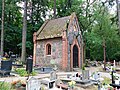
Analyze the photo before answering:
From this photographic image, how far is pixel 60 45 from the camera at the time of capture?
752 inches

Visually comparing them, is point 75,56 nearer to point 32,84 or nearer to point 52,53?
point 52,53

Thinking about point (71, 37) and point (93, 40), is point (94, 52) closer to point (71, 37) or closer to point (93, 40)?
point (93, 40)

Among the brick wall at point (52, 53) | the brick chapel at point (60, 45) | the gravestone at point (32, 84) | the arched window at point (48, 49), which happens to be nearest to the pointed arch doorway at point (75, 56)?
the brick chapel at point (60, 45)

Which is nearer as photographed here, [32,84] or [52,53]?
[32,84]

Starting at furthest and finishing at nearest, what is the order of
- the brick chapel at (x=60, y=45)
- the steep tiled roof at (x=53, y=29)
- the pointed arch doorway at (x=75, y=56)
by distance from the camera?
the pointed arch doorway at (x=75, y=56) < the steep tiled roof at (x=53, y=29) < the brick chapel at (x=60, y=45)

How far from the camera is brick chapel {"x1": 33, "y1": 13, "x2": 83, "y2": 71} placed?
1881cm

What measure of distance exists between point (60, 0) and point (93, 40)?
10.2m

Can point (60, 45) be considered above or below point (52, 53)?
above

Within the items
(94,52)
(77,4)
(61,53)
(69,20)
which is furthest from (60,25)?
(94,52)

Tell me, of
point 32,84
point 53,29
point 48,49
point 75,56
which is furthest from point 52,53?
point 32,84

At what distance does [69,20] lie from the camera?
65.9 feet

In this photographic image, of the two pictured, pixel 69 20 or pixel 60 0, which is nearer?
pixel 69 20

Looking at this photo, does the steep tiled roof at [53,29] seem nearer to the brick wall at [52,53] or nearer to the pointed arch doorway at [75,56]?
the brick wall at [52,53]

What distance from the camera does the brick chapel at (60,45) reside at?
18812mm
